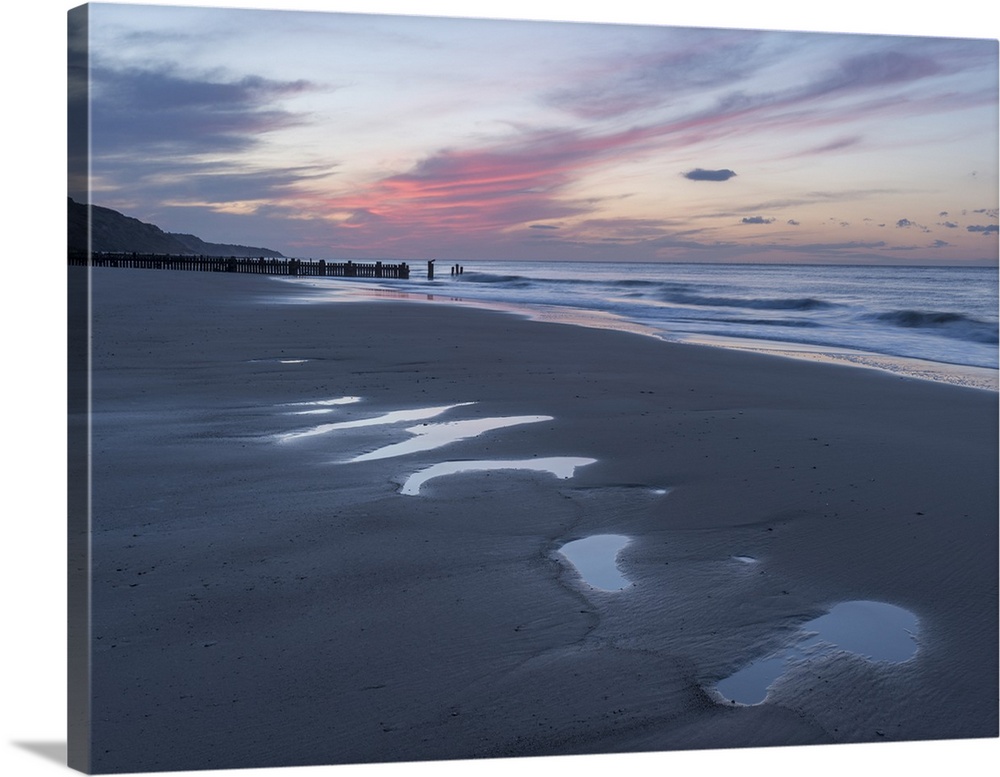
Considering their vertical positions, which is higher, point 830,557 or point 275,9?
point 275,9

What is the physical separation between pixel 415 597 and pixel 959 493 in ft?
9.57

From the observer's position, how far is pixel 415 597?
10.8ft

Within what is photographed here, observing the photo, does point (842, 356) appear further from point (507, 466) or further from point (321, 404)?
point (507, 466)

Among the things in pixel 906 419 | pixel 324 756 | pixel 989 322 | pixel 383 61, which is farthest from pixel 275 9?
pixel 989 322

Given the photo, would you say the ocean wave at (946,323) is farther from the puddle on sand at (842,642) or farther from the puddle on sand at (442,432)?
the puddle on sand at (842,642)

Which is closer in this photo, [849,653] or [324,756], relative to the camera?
[324,756]

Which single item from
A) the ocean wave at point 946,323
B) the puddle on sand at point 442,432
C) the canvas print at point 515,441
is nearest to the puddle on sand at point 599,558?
the canvas print at point 515,441

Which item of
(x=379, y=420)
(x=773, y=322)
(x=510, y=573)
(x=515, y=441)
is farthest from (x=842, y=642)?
(x=773, y=322)

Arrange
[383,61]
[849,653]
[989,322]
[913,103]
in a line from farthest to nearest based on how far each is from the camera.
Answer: [989,322] < [913,103] < [383,61] < [849,653]

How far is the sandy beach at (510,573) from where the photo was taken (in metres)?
2.76

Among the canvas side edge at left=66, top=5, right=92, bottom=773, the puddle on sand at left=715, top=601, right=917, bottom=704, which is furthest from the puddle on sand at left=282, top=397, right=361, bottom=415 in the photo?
the puddle on sand at left=715, top=601, right=917, bottom=704

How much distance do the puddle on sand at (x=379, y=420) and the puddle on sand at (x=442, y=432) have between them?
0.78 feet

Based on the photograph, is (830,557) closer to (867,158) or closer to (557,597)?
(557,597)

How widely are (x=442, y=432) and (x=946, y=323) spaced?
41.3ft
